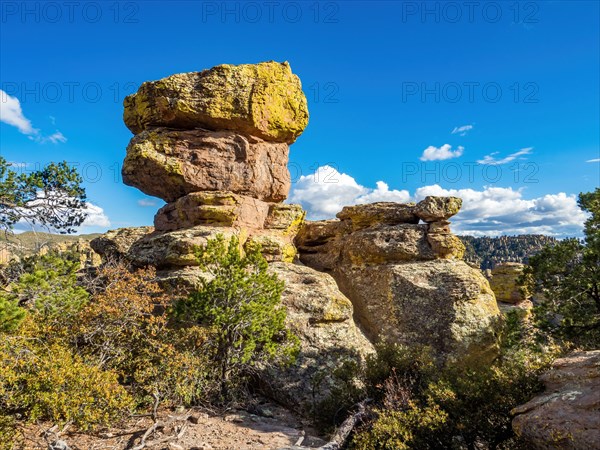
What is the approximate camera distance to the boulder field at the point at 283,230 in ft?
71.0

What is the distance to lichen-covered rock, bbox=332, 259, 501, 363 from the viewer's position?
72.1 ft

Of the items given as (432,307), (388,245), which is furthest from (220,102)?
(432,307)

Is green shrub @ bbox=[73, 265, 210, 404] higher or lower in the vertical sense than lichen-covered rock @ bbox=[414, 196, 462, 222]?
lower

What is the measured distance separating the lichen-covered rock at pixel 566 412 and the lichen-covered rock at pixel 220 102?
21717 millimetres

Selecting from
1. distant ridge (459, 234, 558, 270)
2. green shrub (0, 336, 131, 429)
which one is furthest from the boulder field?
distant ridge (459, 234, 558, 270)

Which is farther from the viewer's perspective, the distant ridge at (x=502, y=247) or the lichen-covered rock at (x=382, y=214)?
the distant ridge at (x=502, y=247)

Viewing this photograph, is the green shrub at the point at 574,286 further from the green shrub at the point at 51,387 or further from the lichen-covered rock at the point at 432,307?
the green shrub at the point at 51,387

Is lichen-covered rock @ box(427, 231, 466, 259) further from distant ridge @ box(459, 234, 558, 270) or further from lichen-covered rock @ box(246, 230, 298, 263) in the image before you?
distant ridge @ box(459, 234, 558, 270)

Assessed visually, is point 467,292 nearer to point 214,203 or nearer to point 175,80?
point 214,203

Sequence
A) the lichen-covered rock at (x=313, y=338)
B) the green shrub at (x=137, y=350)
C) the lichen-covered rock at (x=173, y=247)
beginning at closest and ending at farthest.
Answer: the green shrub at (x=137, y=350) < the lichen-covered rock at (x=313, y=338) < the lichen-covered rock at (x=173, y=247)

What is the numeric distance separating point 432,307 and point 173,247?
16.2m

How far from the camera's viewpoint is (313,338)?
66.4ft

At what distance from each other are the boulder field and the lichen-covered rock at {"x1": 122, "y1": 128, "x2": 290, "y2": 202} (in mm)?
74

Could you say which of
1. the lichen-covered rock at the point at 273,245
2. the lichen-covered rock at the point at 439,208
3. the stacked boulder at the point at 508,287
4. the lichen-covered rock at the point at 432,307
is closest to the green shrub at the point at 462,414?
the lichen-covered rock at the point at 432,307
